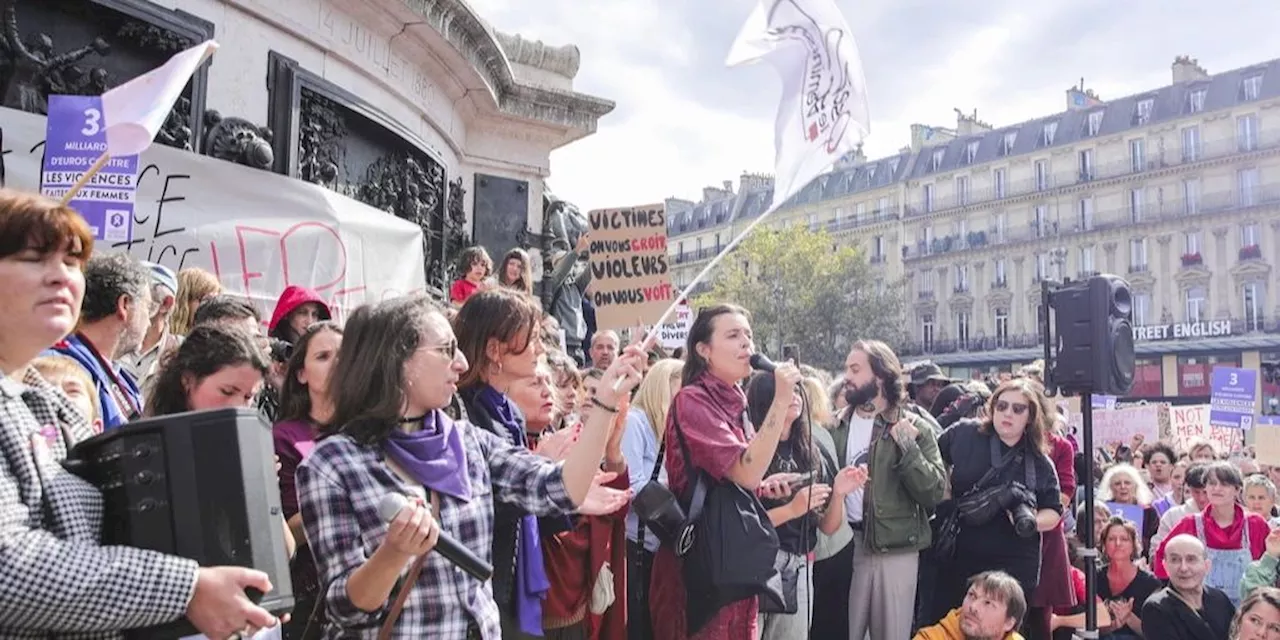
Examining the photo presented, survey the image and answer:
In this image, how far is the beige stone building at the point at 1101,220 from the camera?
52938mm

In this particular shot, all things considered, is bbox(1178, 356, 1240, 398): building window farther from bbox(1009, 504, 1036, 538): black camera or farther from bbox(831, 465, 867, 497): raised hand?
bbox(831, 465, 867, 497): raised hand

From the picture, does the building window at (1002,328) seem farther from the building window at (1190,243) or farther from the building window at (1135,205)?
the building window at (1190,243)

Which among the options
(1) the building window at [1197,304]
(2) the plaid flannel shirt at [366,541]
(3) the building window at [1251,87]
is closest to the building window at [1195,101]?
(3) the building window at [1251,87]

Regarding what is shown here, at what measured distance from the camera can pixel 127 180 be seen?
4.96m

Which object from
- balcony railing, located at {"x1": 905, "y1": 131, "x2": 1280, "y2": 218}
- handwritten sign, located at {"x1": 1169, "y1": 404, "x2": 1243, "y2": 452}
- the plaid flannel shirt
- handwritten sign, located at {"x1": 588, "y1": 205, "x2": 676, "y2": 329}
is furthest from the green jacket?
balcony railing, located at {"x1": 905, "y1": 131, "x2": 1280, "y2": 218}

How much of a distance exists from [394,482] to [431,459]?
0.37 feet

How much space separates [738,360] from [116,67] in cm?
369

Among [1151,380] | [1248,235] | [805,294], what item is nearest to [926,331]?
[1151,380]

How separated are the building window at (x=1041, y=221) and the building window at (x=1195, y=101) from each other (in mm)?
8832

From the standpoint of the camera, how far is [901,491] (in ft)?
19.4

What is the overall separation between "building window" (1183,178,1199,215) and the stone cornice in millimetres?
52547

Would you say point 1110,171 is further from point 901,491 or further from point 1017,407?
point 901,491

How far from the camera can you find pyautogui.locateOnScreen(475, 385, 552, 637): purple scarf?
3.34 metres

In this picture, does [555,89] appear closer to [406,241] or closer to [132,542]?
[406,241]
